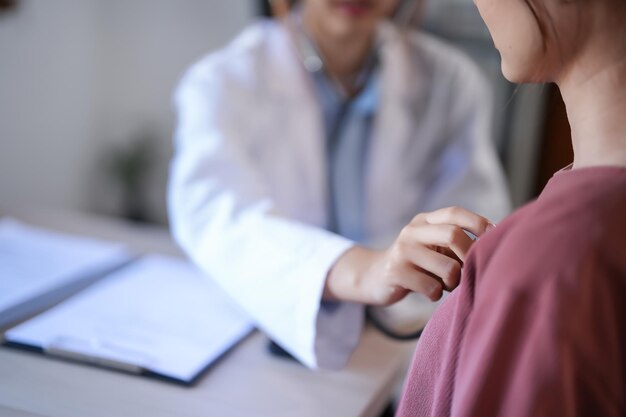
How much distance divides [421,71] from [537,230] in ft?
2.30

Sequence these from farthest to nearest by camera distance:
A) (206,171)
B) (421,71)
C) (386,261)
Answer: (421,71)
(206,171)
(386,261)

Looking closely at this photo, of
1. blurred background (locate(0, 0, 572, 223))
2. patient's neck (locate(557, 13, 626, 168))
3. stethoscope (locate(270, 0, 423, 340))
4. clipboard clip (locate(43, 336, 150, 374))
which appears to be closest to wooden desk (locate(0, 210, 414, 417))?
clipboard clip (locate(43, 336, 150, 374))

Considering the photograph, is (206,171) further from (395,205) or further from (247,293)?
(395,205)

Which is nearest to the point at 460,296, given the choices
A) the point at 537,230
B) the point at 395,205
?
the point at 537,230

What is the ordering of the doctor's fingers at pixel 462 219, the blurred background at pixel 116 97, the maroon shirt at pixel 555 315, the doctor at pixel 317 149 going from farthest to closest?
the blurred background at pixel 116 97
the doctor at pixel 317 149
the doctor's fingers at pixel 462 219
the maroon shirt at pixel 555 315

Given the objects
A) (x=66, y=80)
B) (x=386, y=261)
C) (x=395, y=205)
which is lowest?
(x=395, y=205)

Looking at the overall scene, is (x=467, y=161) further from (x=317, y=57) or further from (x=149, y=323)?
(x=149, y=323)

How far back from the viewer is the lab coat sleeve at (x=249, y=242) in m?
0.56

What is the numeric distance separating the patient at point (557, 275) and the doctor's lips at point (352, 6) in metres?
0.51

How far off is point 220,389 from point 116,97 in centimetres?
151

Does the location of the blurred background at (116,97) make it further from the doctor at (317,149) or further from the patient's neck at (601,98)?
the patient's neck at (601,98)

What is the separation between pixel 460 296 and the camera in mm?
340

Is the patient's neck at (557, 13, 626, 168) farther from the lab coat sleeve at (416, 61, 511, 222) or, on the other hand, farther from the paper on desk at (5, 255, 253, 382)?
the lab coat sleeve at (416, 61, 511, 222)

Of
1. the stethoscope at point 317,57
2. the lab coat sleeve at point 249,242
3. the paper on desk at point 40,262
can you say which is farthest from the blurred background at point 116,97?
the lab coat sleeve at point 249,242
